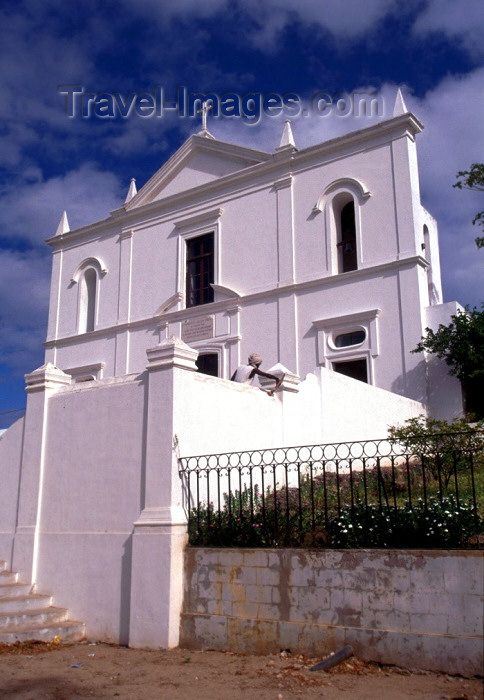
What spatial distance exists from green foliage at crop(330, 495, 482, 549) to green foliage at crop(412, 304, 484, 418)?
8945mm

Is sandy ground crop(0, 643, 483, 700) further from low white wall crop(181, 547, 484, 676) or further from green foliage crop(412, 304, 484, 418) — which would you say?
green foliage crop(412, 304, 484, 418)

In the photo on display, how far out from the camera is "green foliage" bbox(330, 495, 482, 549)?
623 centimetres

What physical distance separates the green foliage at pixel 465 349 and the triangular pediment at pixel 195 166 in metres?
7.87

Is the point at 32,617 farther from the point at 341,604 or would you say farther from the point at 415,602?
the point at 415,602

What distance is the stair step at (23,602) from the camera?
8258 mm

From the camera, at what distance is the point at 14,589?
8.76 m

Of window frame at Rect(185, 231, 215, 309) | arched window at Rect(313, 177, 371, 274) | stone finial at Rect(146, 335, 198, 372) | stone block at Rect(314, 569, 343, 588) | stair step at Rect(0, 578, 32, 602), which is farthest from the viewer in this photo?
window frame at Rect(185, 231, 215, 309)

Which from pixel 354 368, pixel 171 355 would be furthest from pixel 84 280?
pixel 171 355

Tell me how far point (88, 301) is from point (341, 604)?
19475mm

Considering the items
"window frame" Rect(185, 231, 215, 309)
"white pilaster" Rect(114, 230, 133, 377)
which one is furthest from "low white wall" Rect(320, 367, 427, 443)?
"white pilaster" Rect(114, 230, 133, 377)

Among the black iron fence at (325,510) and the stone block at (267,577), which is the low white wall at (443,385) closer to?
the black iron fence at (325,510)

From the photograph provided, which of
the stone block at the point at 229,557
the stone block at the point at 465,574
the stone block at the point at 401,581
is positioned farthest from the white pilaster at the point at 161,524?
the stone block at the point at 465,574

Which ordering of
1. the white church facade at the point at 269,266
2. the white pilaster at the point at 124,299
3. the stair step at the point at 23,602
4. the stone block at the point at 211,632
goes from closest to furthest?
the stone block at the point at 211,632, the stair step at the point at 23,602, the white church facade at the point at 269,266, the white pilaster at the point at 124,299

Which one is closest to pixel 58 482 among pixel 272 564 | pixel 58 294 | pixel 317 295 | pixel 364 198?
pixel 272 564
